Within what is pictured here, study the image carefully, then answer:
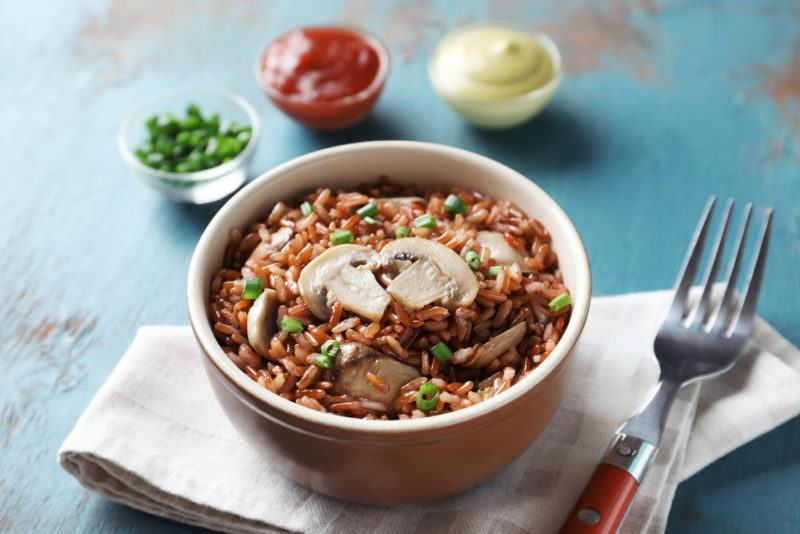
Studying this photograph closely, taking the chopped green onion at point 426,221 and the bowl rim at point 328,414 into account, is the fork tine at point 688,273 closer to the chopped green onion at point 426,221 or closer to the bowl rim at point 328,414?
the bowl rim at point 328,414

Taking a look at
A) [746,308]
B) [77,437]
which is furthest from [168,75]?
[746,308]

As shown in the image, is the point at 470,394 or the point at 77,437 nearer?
the point at 470,394

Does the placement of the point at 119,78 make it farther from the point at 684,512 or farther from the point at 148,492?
the point at 684,512

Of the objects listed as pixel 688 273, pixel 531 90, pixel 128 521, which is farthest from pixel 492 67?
pixel 128 521

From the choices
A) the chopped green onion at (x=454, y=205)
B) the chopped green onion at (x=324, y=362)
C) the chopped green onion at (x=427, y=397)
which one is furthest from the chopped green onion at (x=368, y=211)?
the chopped green onion at (x=427, y=397)

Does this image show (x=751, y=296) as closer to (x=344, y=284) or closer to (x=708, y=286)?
(x=708, y=286)

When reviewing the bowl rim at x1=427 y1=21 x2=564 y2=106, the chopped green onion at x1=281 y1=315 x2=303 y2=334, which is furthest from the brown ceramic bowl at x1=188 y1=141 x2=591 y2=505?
the bowl rim at x1=427 y1=21 x2=564 y2=106
